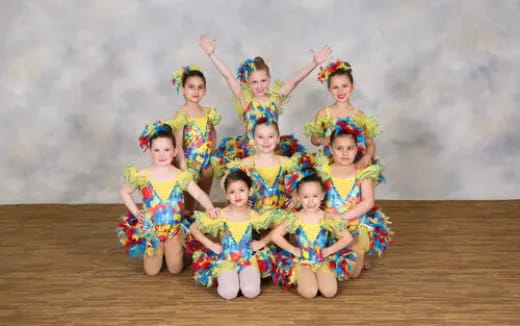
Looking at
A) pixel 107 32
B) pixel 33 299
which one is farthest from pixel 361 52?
pixel 33 299

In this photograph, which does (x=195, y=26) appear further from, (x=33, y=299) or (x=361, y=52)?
(x=33, y=299)

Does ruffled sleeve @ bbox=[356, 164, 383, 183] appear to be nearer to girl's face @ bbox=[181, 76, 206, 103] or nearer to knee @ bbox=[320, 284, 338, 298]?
knee @ bbox=[320, 284, 338, 298]

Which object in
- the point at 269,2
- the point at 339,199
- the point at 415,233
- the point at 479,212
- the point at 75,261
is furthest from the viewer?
the point at 269,2

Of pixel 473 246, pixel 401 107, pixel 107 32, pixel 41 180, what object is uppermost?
pixel 107 32

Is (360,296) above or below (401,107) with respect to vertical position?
below

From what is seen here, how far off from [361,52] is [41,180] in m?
2.46

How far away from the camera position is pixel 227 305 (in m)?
4.30

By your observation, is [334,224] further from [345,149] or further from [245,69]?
[245,69]

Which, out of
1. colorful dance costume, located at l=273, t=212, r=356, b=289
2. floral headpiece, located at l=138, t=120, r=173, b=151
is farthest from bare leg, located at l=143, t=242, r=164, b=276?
colorful dance costume, located at l=273, t=212, r=356, b=289

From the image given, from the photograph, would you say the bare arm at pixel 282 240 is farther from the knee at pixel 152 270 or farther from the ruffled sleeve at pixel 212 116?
the ruffled sleeve at pixel 212 116

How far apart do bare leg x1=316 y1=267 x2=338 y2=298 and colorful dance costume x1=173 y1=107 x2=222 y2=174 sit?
109cm

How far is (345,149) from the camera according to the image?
182 inches

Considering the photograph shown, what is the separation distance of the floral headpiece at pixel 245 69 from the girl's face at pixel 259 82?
0.05 m

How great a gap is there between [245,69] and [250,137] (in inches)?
17.0
